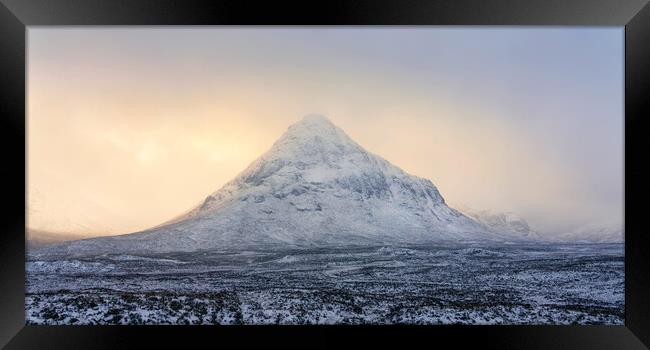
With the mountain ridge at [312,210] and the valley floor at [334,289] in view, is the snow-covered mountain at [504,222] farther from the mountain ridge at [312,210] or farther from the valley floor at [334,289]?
the valley floor at [334,289]

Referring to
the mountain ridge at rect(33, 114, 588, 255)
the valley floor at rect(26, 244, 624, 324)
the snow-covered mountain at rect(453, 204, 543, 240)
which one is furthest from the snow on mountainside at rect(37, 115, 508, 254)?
the valley floor at rect(26, 244, 624, 324)

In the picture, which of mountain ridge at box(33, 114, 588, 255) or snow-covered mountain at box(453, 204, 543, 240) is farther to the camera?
mountain ridge at box(33, 114, 588, 255)

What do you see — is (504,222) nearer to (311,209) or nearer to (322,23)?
(311,209)

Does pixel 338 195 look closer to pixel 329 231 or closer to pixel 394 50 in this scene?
pixel 329 231

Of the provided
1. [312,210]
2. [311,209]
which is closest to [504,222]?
[312,210]

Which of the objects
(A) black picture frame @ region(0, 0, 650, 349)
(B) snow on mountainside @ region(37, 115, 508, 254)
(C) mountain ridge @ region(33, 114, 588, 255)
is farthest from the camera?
(B) snow on mountainside @ region(37, 115, 508, 254)

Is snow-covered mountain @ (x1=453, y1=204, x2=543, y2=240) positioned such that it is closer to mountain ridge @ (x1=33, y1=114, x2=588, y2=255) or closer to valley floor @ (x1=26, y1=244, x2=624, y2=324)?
mountain ridge @ (x1=33, y1=114, x2=588, y2=255)

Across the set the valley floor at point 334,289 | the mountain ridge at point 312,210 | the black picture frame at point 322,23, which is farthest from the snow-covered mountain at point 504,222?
the black picture frame at point 322,23
